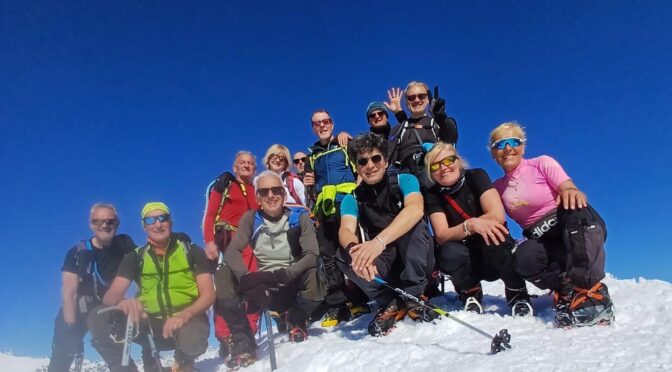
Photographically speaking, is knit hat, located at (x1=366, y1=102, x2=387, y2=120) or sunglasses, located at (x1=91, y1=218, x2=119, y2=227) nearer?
sunglasses, located at (x1=91, y1=218, x2=119, y2=227)

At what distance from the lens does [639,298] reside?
551 cm

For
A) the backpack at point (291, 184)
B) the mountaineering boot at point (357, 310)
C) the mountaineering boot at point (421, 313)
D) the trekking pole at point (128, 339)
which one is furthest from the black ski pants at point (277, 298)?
the backpack at point (291, 184)

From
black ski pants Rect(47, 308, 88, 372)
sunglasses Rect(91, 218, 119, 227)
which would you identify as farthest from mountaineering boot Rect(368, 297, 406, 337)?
black ski pants Rect(47, 308, 88, 372)

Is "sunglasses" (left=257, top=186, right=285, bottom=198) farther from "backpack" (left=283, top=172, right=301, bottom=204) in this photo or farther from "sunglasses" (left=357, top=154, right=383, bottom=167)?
"backpack" (left=283, top=172, right=301, bottom=204)

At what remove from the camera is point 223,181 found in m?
8.30

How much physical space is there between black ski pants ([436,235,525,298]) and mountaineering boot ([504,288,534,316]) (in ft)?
0.22

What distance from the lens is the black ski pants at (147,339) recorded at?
5.98 m

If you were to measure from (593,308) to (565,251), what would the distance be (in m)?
0.85

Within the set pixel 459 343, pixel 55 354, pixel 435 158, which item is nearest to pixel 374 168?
pixel 435 158

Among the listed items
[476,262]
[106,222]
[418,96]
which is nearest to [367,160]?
[476,262]

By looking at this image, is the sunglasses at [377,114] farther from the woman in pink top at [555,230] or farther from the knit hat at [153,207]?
the knit hat at [153,207]

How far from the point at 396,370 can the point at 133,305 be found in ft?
12.5

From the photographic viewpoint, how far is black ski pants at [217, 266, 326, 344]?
6.05 m

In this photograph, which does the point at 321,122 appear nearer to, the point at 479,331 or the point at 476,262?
the point at 476,262
